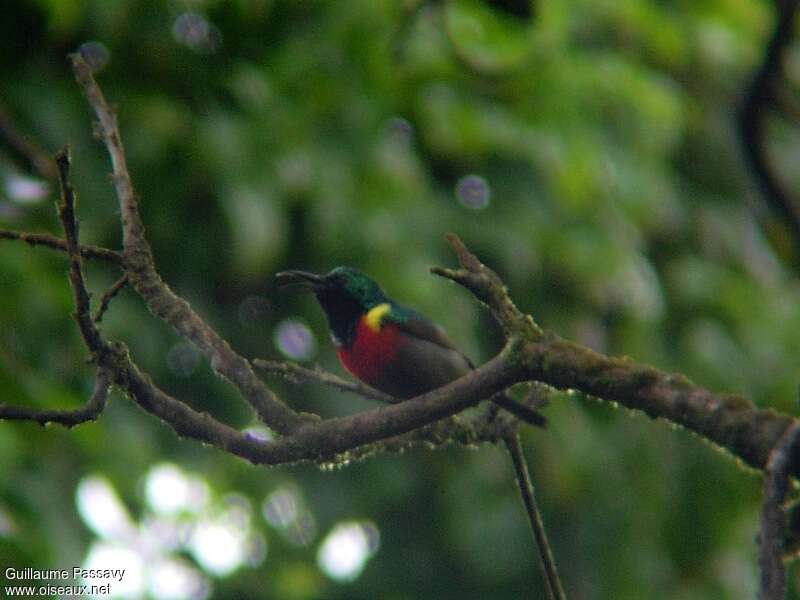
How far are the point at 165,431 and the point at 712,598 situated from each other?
338 centimetres

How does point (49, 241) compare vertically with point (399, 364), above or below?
above

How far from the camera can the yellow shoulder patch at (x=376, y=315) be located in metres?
4.84

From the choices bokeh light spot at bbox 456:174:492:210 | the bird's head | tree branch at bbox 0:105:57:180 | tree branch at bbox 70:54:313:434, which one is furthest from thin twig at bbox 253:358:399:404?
bokeh light spot at bbox 456:174:492:210

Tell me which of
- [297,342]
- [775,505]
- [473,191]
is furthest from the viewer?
[473,191]

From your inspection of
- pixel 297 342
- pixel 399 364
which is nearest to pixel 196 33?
pixel 297 342

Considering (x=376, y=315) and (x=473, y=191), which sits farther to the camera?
(x=473, y=191)

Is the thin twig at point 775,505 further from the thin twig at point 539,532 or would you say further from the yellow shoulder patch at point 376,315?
the yellow shoulder patch at point 376,315

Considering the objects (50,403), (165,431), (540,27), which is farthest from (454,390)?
(165,431)

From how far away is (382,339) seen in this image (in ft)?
15.5

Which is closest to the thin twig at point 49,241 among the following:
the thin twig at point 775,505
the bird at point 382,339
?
the thin twig at point 775,505

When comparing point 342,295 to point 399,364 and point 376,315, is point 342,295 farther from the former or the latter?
point 399,364

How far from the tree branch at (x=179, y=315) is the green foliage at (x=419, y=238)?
156 cm

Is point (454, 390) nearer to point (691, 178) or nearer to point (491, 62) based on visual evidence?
point (491, 62)

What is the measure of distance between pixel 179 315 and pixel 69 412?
490 mm
